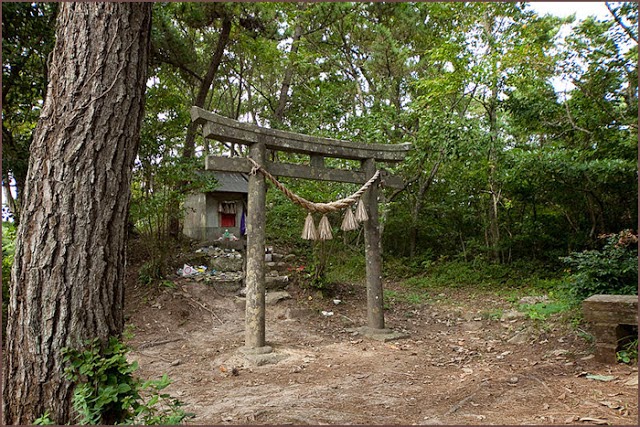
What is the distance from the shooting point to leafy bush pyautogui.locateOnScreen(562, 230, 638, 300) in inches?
170

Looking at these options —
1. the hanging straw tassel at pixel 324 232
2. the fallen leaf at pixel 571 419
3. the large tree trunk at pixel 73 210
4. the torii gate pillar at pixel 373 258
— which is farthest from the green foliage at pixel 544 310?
the large tree trunk at pixel 73 210

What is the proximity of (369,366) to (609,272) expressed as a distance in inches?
114

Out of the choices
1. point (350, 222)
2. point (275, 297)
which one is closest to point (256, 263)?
point (350, 222)

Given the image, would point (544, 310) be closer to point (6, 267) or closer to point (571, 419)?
point (571, 419)

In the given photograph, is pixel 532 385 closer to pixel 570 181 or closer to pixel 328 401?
pixel 328 401

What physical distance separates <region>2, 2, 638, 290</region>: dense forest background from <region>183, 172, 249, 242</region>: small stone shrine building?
1.56 meters

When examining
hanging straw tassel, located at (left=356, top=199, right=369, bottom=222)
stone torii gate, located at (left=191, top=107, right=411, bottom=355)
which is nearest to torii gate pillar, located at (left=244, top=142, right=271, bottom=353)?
stone torii gate, located at (left=191, top=107, right=411, bottom=355)

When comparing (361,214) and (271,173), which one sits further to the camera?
(361,214)

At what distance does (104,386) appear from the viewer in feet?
6.69

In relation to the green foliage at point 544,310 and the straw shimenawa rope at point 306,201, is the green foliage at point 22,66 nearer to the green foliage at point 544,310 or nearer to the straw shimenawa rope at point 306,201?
the straw shimenawa rope at point 306,201

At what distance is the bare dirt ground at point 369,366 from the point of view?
9.10 ft

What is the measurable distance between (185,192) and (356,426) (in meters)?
5.21

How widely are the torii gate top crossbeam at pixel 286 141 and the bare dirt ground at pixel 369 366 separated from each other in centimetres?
249

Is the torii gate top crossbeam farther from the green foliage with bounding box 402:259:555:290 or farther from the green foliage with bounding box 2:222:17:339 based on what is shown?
the green foliage with bounding box 402:259:555:290
